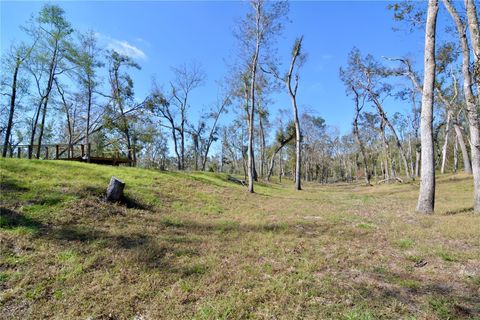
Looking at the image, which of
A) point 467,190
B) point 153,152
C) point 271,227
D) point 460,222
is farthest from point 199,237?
point 153,152

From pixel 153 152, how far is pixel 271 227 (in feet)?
168

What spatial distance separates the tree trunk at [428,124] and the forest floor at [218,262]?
1.00m

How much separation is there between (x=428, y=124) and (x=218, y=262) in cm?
925

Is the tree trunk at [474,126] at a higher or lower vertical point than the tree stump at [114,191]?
higher

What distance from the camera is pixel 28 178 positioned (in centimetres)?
883

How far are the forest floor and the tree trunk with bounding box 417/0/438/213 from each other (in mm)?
1000

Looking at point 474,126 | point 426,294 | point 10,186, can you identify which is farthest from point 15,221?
point 474,126

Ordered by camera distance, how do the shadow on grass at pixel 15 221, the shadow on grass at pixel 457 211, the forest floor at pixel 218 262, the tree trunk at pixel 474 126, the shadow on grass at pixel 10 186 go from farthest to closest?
the shadow on grass at pixel 457 211 < the tree trunk at pixel 474 126 < the shadow on grass at pixel 10 186 < the shadow on grass at pixel 15 221 < the forest floor at pixel 218 262

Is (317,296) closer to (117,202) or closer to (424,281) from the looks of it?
(424,281)

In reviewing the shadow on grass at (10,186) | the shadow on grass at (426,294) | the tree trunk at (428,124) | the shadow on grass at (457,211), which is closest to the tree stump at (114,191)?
the shadow on grass at (10,186)

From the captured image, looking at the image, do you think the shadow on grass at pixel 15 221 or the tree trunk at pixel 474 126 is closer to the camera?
the shadow on grass at pixel 15 221

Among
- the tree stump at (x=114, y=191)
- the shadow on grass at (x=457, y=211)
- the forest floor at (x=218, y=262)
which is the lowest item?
the forest floor at (x=218, y=262)

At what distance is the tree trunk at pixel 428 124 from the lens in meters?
9.14

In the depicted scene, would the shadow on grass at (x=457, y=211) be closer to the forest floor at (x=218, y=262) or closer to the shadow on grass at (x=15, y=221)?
the forest floor at (x=218, y=262)
